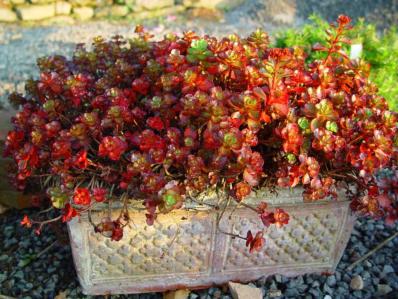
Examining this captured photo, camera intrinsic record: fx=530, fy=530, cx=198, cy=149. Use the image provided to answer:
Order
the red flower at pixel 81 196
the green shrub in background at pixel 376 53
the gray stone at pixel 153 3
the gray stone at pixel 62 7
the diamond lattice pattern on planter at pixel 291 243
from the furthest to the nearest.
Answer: the gray stone at pixel 153 3 < the gray stone at pixel 62 7 < the green shrub in background at pixel 376 53 < the diamond lattice pattern on planter at pixel 291 243 < the red flower at pixel 81 196

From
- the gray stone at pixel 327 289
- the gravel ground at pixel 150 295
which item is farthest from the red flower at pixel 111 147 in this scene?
the gray stone at pixel 327 289

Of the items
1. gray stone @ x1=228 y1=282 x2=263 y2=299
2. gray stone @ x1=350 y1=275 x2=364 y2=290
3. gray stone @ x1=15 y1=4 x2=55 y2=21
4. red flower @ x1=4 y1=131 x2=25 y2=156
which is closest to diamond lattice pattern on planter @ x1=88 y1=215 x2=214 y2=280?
gray stone @ x1=228 y1=282 x2=263 y2=299

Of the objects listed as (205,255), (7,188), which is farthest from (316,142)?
(7,188)

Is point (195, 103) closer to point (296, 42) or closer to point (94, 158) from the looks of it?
point (94, 158)

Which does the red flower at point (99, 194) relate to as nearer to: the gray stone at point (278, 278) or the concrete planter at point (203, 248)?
the concrete planter at point (203, 248)

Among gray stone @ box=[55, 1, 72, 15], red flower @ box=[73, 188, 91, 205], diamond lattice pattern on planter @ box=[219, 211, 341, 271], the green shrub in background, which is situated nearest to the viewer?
red flower @ box=[73, 188, 91, 205]

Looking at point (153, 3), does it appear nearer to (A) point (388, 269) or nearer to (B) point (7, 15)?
(B) point (7, 15)

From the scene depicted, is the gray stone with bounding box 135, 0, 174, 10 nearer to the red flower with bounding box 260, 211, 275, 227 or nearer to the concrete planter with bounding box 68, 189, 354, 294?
the concrete planter with bounding box 68, 189, 354, 294
